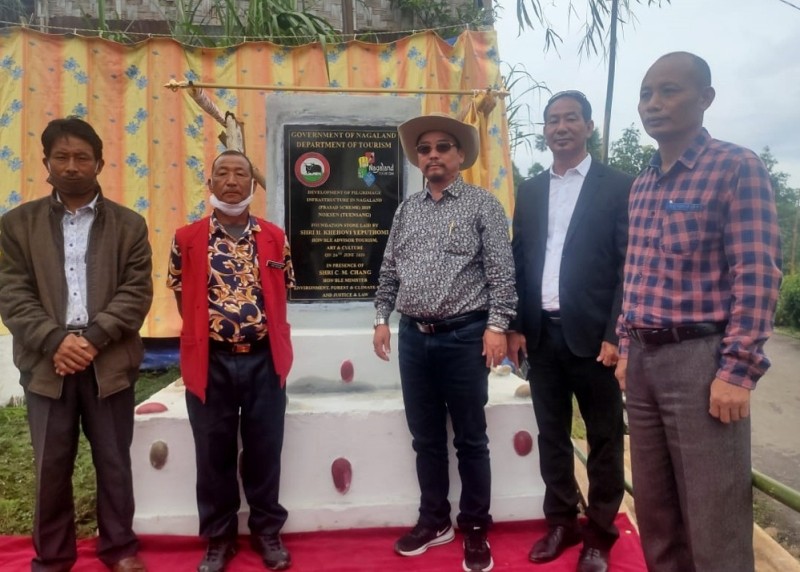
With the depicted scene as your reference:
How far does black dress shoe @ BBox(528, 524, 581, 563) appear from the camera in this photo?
2498 millimetres

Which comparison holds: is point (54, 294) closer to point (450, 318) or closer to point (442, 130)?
point (450, 318)

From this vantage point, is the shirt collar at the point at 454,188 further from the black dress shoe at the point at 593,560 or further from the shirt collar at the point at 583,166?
the black dress shoe at the point at 593,560

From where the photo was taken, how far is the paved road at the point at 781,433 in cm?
439

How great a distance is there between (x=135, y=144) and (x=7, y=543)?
3.87 metres

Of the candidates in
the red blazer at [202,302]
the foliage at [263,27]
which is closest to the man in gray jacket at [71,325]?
the red blazer at [202,302]

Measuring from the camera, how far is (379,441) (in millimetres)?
2883

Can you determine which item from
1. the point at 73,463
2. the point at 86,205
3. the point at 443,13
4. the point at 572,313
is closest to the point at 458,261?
the point at 572,313

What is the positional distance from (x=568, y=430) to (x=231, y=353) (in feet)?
4.63

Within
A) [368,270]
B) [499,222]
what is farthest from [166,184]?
[499,222]

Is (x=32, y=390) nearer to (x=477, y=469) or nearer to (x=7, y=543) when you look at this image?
(x=7, y=543)

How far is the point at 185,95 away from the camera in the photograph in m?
5.60

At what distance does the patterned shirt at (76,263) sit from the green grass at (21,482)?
129 centimetres

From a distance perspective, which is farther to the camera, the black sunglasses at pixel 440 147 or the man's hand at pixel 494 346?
the black sunglasses at pixel 440 147

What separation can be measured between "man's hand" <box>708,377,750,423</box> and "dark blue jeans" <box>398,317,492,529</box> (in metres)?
0.91
